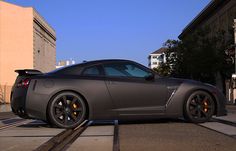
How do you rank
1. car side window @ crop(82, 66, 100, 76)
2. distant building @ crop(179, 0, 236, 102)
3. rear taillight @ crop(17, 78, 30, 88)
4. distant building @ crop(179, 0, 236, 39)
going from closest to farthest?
rear taillight @ crop(17, 78, 30, 88)
car side window @ crop(82, 66, 100, 76)
distant building @ crop(179, 0, 236, 102)
distant building @ crop(179, 0, 236, 39)

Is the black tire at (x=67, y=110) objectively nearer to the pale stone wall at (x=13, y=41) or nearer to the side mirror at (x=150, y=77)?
the side mirror at (x=150, y=77)

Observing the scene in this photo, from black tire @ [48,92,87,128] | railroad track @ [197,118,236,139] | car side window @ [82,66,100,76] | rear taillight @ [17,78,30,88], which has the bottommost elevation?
railroad track @ [197,118,236,139]

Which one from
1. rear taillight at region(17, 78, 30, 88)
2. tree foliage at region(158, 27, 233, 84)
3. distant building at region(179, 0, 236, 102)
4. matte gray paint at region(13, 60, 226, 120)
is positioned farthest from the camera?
distant building at region(179, 0, 236, 102)

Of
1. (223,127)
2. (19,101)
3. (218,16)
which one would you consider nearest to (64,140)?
(19,101)

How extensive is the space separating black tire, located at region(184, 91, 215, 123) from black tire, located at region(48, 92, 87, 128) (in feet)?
6.57

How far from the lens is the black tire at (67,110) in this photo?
9.19m

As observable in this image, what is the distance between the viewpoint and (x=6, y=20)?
66250 millimetres

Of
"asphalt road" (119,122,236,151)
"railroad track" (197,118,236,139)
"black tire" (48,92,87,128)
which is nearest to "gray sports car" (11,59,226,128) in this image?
"black tire" (48,92,87,128)

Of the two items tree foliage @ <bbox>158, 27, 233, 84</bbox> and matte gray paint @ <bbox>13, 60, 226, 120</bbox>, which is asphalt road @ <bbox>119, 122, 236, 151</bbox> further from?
tree foliage @ <bbox>158, 27, 233, 84</bbox>

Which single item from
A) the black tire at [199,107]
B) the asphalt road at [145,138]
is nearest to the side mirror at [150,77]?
the black tire at [199,107]

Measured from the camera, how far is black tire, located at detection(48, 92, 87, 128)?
9188mm

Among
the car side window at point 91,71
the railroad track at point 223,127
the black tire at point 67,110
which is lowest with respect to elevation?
the railroad track at point 223,127

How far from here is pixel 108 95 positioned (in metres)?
9.45

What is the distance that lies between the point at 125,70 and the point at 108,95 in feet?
2.09
